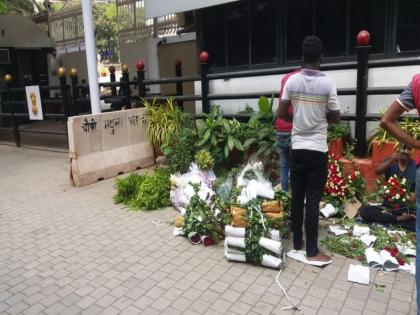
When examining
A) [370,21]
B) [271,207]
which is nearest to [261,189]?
[271,207]

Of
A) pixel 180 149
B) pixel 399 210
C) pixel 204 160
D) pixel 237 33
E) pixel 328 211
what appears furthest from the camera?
pixel 237 33

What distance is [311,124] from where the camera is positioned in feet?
11.9

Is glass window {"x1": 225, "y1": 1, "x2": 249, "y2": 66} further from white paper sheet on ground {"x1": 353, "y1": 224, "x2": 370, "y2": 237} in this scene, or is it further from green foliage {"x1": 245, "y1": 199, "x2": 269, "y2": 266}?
green foliage {"x1": 245, "y1": 199, "x2": 269, "y2": 266}

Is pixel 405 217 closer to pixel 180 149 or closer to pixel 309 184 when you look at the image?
pixel 309 184

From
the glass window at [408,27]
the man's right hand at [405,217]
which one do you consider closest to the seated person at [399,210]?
the man's right hand at [405,217]

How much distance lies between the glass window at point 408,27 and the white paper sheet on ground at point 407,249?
133 inches

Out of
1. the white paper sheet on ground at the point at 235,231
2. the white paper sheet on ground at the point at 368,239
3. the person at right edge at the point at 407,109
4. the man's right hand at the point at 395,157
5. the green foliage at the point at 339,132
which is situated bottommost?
the white paper sheet on ground at the point at 368,239

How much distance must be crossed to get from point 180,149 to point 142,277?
2.70m

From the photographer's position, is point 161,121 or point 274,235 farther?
point 161,121

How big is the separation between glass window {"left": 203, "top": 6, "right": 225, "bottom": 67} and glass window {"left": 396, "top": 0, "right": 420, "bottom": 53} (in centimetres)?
332

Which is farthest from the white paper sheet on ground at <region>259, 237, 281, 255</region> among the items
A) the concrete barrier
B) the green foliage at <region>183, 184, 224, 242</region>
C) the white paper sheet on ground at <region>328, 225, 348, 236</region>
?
the concrete barrier

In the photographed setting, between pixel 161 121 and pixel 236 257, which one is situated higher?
pixel 161 121

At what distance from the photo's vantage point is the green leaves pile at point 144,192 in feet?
17.9

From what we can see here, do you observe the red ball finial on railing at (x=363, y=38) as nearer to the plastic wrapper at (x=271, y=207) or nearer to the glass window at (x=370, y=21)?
the glass window at (x=370, y=21)
